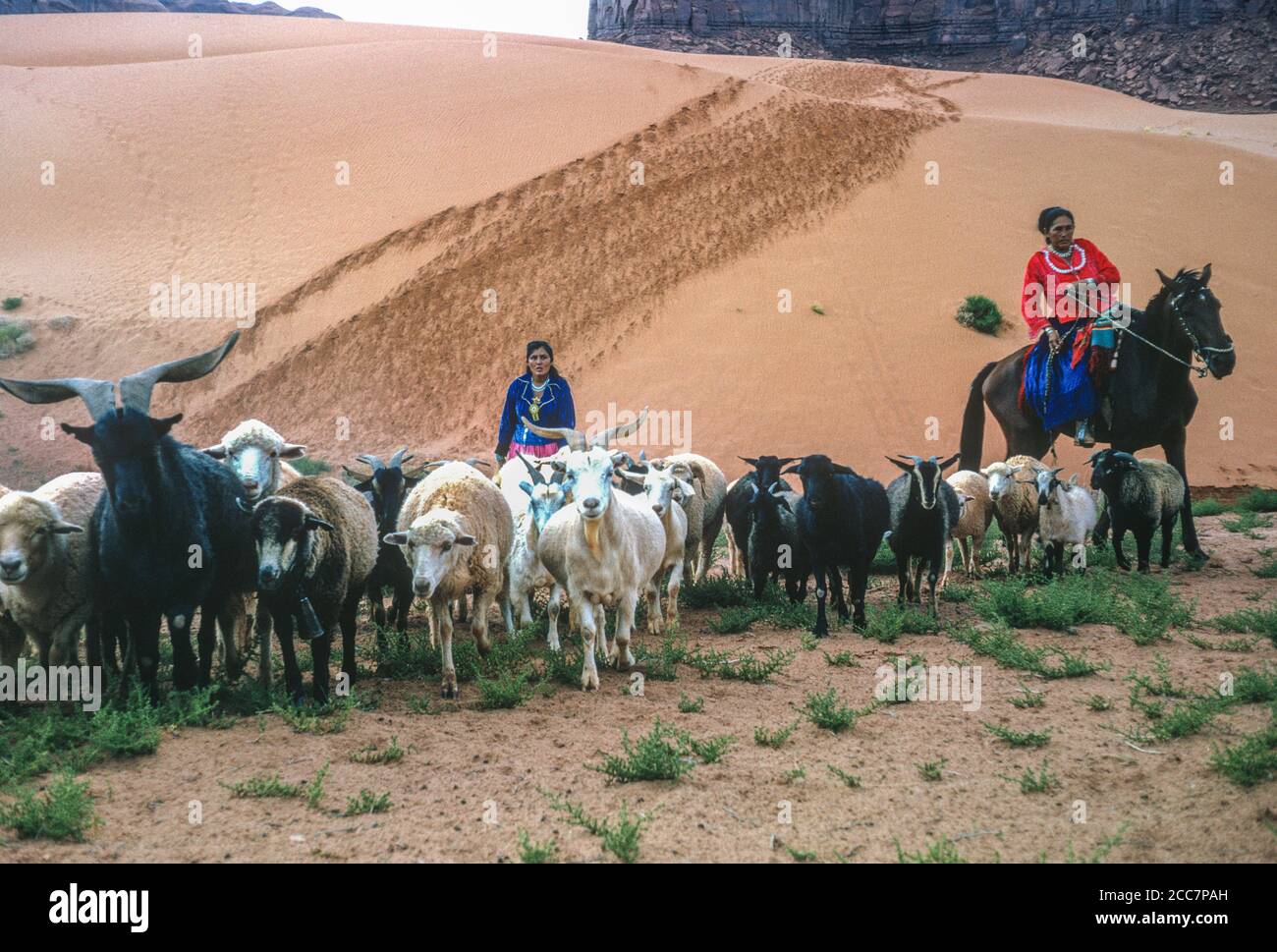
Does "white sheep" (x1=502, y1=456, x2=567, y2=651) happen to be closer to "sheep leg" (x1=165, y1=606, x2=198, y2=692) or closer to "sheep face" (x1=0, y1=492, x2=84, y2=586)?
"sheep leg" (x1=165, y1=606, x2=198, y2=692)

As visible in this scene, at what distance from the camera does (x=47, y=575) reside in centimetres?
655

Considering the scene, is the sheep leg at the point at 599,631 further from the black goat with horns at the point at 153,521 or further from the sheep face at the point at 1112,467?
the sheep face at the point at 1112,467

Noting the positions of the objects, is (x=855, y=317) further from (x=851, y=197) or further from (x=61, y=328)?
(x=61, y=328)

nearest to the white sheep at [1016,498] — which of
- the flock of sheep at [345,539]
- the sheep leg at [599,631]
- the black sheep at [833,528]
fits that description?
the flock of sheep at [345,539]

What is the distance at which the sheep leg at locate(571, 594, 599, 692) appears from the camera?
7258mm

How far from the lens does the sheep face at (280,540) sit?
632cm

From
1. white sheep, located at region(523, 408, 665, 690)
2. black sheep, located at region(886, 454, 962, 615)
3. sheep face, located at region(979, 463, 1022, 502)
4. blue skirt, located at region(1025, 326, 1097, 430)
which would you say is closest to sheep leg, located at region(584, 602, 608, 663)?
white sheep, located at region(523, 408, 665, 690)

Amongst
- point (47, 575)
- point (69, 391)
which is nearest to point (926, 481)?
point (69, 391)

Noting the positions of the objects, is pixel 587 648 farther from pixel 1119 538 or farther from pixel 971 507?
pixel 1119 538

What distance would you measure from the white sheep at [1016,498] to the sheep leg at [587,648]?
245 inches

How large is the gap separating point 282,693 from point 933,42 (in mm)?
76587

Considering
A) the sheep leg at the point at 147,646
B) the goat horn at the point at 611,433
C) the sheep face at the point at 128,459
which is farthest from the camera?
the goat horn at the point at 611,433

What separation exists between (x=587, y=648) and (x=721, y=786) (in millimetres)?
2214

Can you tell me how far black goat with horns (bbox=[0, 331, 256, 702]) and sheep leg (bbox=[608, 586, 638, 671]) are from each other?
9.29 ft
